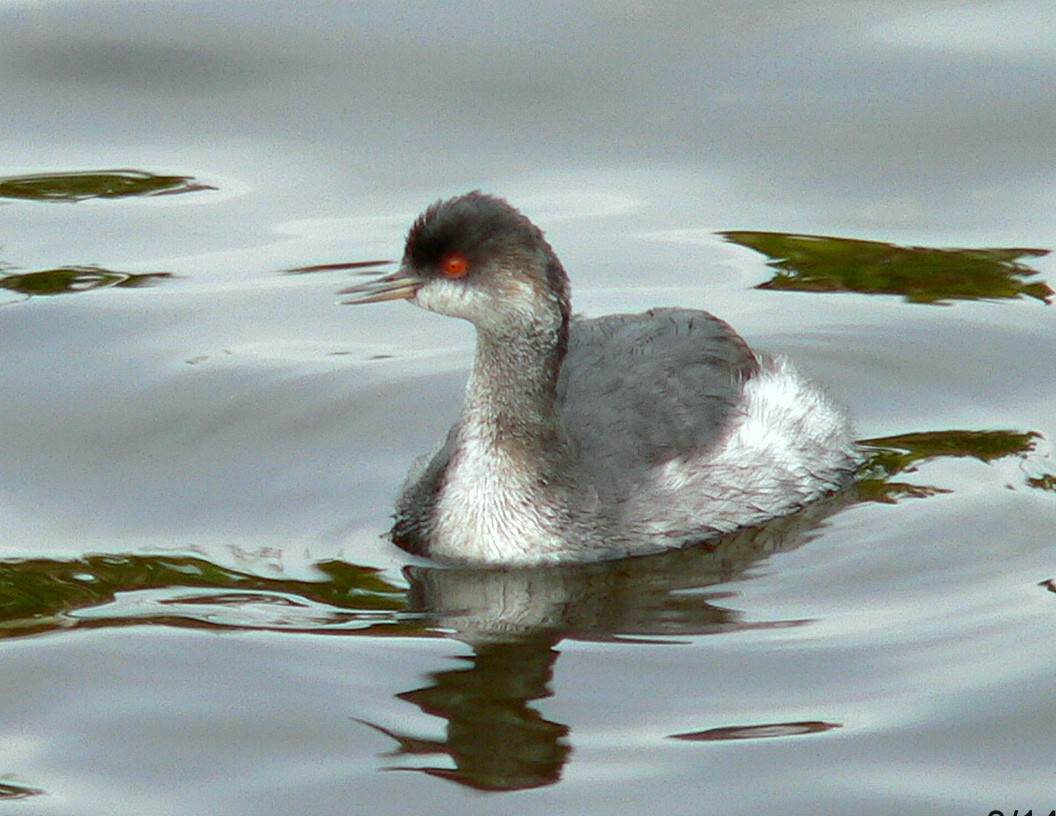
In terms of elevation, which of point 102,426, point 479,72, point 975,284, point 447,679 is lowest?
point 447,679

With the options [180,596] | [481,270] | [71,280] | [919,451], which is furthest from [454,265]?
[71,280]

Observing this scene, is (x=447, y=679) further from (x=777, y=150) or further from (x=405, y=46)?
(x=405, y=46)

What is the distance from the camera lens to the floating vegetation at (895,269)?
35.9ft

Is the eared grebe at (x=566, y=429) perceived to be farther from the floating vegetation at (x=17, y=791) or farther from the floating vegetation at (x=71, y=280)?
the floating vegetation at (x=71, y=280)

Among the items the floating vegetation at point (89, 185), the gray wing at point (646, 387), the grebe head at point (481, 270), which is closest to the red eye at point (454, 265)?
the grebe head at point (481, 270)

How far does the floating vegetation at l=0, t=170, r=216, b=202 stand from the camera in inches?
480

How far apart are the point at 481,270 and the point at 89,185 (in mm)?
4675

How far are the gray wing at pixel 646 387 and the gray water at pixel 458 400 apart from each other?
1.58 ft

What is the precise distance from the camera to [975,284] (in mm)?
11000

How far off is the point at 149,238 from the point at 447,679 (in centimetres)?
490

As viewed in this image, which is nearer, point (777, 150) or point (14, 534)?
point (14, 534)

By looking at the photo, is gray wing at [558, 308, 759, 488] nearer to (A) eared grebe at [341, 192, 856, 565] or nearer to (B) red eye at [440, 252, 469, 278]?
(A) eared grebe at [341, 192, 856, 565]

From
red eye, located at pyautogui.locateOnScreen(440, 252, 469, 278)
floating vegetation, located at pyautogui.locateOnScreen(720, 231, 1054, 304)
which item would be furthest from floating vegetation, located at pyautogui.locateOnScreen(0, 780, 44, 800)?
floating vegetation, located at pyautogui.locateOnScreen(720, 231, 1054, 304)

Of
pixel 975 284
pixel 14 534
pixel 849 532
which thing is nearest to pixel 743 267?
pixel 975 284
